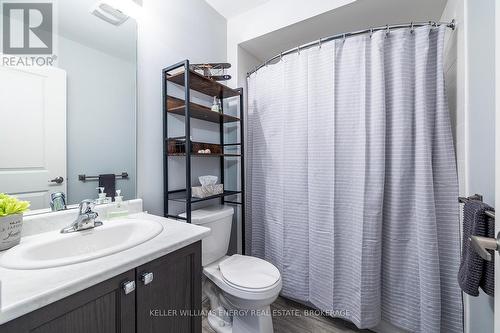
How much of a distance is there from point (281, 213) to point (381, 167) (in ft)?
2.41

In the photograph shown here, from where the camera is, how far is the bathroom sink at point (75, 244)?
0.67 m

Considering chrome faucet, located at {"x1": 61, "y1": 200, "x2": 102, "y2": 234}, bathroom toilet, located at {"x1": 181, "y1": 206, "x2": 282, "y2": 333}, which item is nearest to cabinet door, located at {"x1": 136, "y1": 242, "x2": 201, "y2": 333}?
bathroom toilet, located at {"x1": 181, "y1": 206, "x2": 282, "y2": 333}

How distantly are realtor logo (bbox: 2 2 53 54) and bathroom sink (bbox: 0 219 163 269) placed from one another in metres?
0.79

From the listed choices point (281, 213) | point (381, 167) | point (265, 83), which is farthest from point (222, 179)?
point (381, 167)

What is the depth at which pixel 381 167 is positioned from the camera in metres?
1.24

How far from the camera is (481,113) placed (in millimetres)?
888

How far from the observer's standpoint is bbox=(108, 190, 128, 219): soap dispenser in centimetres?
115

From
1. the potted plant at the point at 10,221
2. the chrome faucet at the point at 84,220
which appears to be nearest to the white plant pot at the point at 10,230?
the potted plant at the point at 10,221

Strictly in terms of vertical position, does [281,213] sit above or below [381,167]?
below

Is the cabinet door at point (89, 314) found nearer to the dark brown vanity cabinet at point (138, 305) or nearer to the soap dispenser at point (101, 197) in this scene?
the dark brown vanity cabinet at point (138, 305)

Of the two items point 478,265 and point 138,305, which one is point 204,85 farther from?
point 478,265

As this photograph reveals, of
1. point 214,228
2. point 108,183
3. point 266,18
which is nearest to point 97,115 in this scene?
point 108,183

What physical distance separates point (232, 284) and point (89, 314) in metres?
0.72

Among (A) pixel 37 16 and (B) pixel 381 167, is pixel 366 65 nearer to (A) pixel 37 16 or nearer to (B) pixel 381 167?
(B) pixel 381 167
